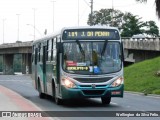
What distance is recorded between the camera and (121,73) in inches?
811

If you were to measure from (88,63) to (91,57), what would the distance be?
Answer: 0.27 m

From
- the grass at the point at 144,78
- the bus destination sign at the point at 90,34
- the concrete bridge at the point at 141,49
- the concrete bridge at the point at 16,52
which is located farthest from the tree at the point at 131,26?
the bus destination sign at the point at 90,34

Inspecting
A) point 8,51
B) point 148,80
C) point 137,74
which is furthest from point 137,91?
point 8,51

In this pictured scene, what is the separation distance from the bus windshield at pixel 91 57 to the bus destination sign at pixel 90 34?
21 cm

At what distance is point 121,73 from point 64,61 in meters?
2.32

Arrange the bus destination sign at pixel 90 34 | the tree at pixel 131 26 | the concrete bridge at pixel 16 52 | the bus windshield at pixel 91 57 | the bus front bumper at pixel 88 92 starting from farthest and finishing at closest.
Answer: the tree at pixel 131 26 < the concrete bridge at pixel 16 52 < the bus destination sign at pixel 90 34 < the bus windshield at pixel 91 57 < the bus front bumper at pixel 88 92

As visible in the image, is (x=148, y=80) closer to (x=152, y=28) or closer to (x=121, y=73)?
(x=121, y=73)

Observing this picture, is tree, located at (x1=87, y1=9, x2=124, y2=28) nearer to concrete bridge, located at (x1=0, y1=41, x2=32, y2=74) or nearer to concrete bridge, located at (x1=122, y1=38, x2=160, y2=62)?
concrete bridge, located at (x1=0, y1=41, x2=32, y2=74)

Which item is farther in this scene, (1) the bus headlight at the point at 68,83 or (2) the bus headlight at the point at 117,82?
(2) the bus headlight at the point at 117,82

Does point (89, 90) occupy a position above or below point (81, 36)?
below

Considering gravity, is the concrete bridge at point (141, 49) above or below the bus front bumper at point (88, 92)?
above

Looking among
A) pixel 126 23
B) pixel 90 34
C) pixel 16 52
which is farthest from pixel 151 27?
pixel 90 34

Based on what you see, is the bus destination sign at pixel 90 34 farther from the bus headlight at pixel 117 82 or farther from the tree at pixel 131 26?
the tree at pixel 131 26

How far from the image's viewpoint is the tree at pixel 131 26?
435 feet
